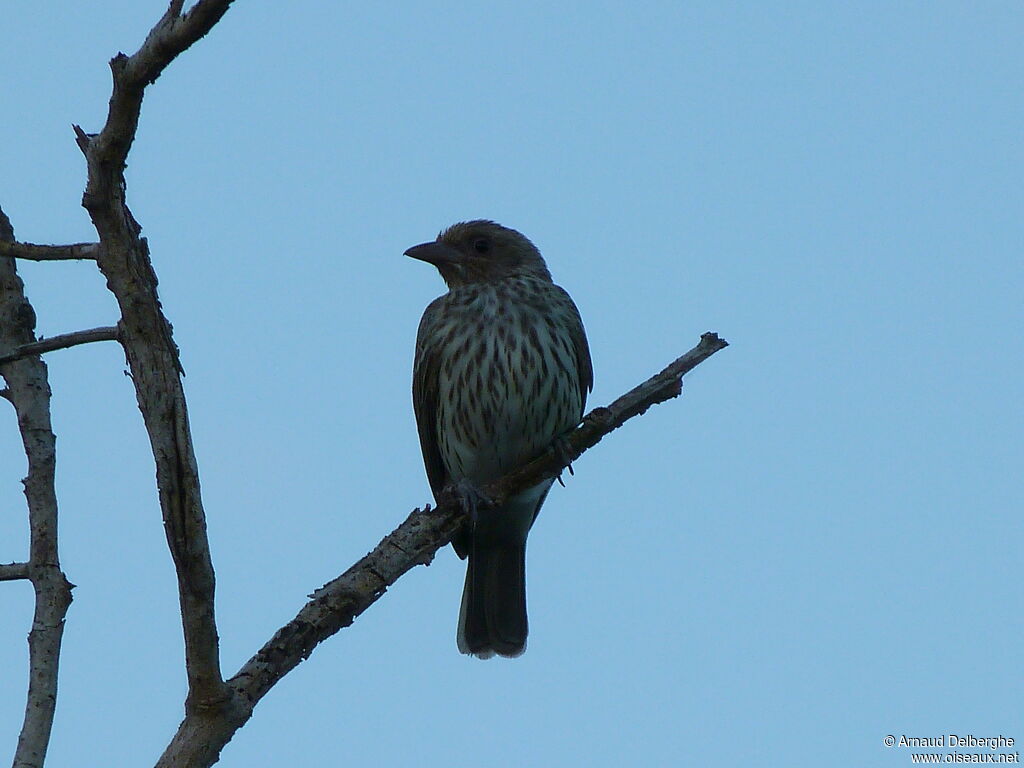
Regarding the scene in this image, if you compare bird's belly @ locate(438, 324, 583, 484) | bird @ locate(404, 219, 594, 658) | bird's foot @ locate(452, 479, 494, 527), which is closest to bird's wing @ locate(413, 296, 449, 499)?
bird @ locate(404, 219, 594, 658)

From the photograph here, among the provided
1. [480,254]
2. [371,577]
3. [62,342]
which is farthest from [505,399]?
[62,342]

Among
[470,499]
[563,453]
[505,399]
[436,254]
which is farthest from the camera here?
[436,254]

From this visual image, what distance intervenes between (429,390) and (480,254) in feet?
3.39

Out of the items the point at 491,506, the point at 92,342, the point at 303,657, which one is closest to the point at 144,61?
the point at 92,342

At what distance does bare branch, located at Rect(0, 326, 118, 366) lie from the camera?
13.7 ft

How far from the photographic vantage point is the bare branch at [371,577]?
13.6 ft

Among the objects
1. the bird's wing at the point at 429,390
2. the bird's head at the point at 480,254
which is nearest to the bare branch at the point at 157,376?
the bird's wing at the point at 429,390

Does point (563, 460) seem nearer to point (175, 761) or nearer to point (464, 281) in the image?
point (464, 281)

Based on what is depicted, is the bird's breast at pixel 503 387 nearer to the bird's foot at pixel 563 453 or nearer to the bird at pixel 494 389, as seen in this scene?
the bird at pixel 494 389

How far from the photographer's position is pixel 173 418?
401 cm

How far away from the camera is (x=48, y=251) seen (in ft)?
14.1

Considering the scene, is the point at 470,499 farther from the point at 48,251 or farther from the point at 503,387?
the point at 48,251

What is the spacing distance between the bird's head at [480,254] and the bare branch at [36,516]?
12.2ft

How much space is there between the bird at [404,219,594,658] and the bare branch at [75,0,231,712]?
298 cm
